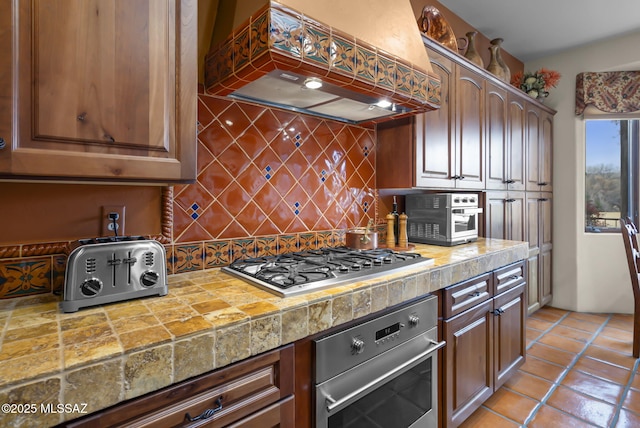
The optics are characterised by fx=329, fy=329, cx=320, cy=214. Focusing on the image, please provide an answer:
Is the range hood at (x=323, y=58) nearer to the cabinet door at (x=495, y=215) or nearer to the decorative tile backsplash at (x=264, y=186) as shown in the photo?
the decorative tile backsplash at (x=264, y=186)

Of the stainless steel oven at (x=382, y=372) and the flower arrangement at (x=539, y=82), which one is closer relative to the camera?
the stainless steel oven at (x=382, y=372)

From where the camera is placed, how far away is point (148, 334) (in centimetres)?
76

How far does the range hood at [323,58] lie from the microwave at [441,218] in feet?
2.10

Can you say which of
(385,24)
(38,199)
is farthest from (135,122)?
(385,24)

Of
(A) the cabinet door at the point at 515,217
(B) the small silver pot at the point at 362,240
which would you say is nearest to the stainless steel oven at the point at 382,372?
(B) the small silver pot at the point at 362,240

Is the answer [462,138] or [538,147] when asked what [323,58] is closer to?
[462,138]

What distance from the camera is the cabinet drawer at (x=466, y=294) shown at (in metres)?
1.52

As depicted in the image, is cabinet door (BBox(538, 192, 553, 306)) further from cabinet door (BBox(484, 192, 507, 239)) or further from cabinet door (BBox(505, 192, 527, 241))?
cabinet door (BBox(484, 192, 507, 239))

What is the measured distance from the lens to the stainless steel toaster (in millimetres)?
905

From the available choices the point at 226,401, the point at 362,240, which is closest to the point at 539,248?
the point at 362,240

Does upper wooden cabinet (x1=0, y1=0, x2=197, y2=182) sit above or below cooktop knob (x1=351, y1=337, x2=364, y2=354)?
above

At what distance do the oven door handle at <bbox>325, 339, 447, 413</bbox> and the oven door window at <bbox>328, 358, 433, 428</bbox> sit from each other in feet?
0.15

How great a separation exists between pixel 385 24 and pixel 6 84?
138 cm

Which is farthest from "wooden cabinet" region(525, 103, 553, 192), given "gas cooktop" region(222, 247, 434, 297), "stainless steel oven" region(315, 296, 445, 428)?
"stainless steel oven" region(315, 296, 445, 428)
